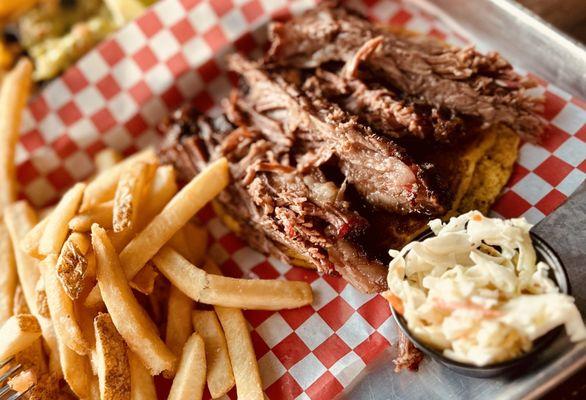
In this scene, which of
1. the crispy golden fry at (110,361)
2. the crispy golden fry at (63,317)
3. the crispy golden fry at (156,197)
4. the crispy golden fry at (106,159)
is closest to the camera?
the crispy golden fry at (110,361)

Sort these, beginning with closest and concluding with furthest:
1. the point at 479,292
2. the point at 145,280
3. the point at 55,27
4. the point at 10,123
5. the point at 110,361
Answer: the point at 479,292 → the point at 110,361 → the point at 145,280 → the point at 10,123 → the point at 55,27

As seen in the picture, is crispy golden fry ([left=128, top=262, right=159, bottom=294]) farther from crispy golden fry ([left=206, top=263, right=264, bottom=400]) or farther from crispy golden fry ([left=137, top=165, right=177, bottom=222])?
crispy golden fry ([left=206, top=263, right=264, bottom=400])

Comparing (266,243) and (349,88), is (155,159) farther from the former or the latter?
(349,88)

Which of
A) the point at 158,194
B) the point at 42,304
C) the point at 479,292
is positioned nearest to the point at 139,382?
the point at 42,304

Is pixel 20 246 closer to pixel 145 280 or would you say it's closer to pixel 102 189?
pixel 102 189

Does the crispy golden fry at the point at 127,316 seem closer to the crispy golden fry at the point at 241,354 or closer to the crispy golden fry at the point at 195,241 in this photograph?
the crispy golden fry at the point at 241,354

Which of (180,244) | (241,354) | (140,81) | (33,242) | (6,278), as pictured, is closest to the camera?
(241,354)

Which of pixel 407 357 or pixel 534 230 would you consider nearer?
pixel 407 357

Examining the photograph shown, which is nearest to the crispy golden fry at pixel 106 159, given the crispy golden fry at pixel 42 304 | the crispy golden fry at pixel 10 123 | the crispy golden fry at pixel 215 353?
the crispy golden fry at pixel 10 123
